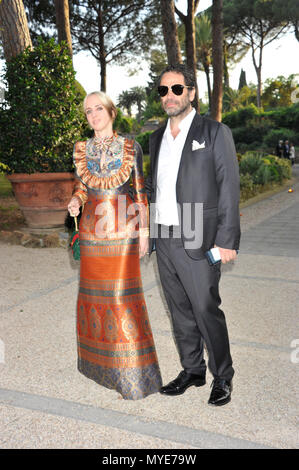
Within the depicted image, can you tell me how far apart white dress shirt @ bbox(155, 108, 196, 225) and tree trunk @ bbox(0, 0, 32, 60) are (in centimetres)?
678

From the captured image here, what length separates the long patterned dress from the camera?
130 inches

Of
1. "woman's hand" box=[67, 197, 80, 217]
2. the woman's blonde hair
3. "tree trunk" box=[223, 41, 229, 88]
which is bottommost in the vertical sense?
"woman's hand" box=[67, 197, 80, 217]

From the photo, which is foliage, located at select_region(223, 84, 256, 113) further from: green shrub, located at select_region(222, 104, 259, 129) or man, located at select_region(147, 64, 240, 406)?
man, located at select_region(147, 64, 240, 406)

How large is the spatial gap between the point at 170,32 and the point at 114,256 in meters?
11.7

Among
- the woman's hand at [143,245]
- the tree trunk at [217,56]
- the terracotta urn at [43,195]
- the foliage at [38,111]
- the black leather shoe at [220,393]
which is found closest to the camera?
the black leather shoe at [220,393]

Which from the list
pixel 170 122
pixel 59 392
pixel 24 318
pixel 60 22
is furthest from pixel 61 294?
pixel 60 22

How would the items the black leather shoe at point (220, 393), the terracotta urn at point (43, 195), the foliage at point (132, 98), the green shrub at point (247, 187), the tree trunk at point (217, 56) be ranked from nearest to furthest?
the black leather shoe at point (220, 393) < the terracotta urn at point (43, 195) < the green shrub at point (247, 187) < the tree trunk at point (217, 56) < the foliage at point (132, 98)

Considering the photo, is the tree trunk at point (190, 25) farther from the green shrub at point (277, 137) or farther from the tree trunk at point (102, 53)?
the green shrub at point (277, 137)

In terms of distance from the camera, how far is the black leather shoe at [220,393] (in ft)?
10.5

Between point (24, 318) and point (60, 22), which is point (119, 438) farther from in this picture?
point (60, 22)

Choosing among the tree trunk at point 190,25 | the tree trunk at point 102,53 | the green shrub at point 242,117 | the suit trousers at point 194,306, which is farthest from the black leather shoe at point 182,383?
the green shrub at point 242,117

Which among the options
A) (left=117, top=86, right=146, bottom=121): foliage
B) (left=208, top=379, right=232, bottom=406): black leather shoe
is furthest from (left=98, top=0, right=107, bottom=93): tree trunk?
(left=117, top=86, right=146, bottom=121): foliage

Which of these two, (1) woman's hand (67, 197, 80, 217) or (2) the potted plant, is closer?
(1) woman's hand (67, 197, 80, 217)

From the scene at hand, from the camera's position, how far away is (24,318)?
4.97 metres
